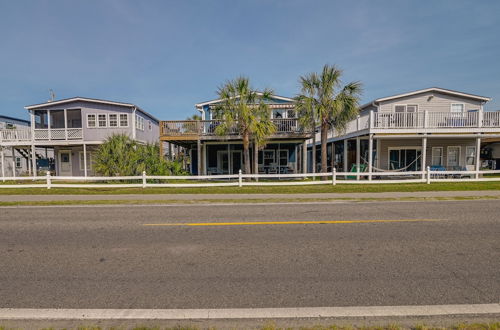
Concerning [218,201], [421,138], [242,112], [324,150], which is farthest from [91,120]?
[421,138]

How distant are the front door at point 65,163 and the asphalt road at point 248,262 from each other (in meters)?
20.4

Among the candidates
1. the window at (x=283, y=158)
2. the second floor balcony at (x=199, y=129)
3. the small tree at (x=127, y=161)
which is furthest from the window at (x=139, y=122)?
the window at (x=283, y=158)

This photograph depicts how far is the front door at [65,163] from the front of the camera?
25375mm

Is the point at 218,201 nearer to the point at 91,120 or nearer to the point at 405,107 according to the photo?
the point at 91,120

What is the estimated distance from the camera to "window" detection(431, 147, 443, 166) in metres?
22.5

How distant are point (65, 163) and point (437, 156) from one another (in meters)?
32.5

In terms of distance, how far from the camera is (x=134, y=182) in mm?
16578

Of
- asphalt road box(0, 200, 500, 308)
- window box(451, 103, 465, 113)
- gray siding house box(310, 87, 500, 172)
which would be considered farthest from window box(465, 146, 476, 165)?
asphalt road box(0, 200, 500, 308)

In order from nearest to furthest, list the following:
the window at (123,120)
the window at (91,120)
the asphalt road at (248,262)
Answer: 1. the asphalt road at (248,262)
2. the window at (91,120)
3. the window at (123,120)

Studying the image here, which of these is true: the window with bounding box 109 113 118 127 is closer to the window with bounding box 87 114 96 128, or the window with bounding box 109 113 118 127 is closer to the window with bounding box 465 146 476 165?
the window with bounding box 87 114 96 128

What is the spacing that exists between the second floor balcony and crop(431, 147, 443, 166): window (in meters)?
11.6

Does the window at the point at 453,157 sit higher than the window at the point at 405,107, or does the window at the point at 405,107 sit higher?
the window at the point at 405,107

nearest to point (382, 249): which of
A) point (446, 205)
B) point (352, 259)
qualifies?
point (352, 259)

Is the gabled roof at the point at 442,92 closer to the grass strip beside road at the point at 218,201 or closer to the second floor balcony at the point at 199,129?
the second floor balcony at the point at 199,129
